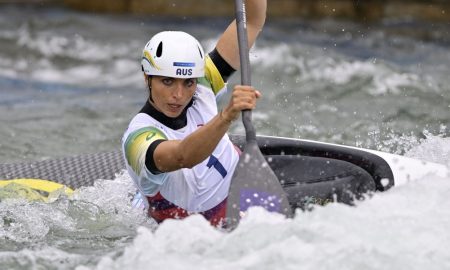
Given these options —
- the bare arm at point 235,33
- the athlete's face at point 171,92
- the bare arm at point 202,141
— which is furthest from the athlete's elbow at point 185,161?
the bare arm at point 235,33

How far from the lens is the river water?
3656mm

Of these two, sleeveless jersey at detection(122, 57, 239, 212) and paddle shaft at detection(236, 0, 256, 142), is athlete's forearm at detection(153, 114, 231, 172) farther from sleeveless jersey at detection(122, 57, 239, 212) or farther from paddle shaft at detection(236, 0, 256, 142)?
paddle shaft at detection(236, 0, 256, 142)

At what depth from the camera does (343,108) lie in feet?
28.1

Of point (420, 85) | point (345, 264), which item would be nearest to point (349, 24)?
point (420, 85)

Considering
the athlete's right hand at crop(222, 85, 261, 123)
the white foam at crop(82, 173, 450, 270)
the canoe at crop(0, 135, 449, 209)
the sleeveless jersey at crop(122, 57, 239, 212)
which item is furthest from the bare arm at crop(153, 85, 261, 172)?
the canoe at crop(0, 135, 449, 209)

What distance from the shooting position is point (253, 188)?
421 cm

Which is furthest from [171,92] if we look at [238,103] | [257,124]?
[257,124]

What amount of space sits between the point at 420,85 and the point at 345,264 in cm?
593

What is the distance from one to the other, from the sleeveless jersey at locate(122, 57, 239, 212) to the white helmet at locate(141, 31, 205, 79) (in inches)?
8.8

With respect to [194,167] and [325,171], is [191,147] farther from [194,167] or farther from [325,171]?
[325,171]

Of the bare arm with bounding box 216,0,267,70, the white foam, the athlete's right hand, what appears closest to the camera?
the white foam

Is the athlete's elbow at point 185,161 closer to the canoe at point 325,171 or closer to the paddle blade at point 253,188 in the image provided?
the paddle blade at point 253,188

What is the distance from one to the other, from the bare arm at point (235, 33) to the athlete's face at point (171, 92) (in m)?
0.43

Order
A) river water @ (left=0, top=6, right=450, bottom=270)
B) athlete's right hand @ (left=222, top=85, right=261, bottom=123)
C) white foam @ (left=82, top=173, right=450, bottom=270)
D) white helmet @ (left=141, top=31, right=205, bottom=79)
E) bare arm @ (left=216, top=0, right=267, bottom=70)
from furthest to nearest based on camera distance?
bare arm @ (left=216, top=0, right=267, bottom=70) → white helmet @ (left=141, top=31, right=205, bottom=79) → athlete's right hand @ (left=222, top=85, right=261, bottom=123) → river water @ (left=0, top=6, right=450, bottom=270) → white foam @ (left=82, top=173, right=450, bottom=270)
